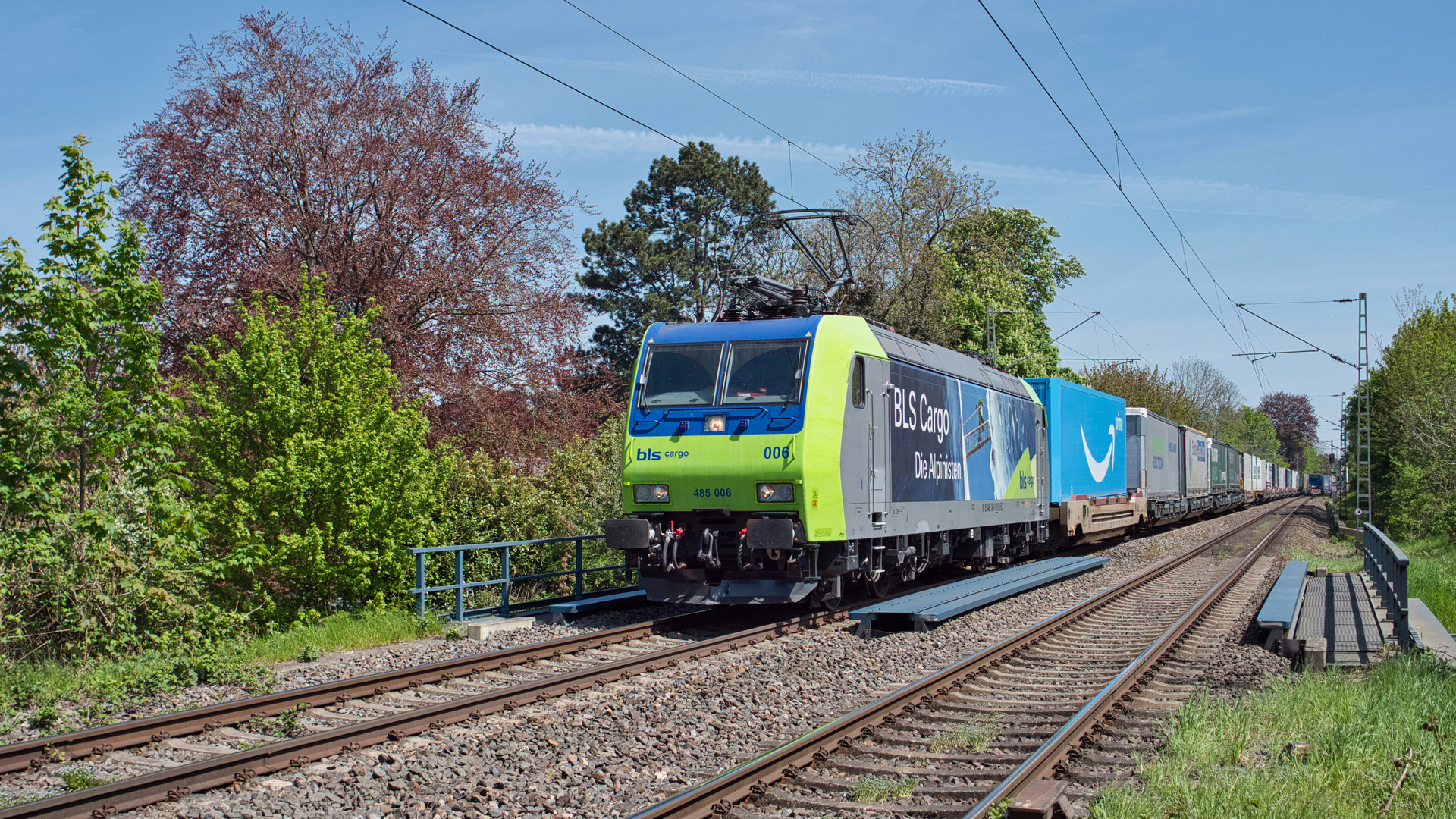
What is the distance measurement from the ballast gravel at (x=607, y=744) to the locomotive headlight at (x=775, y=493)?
1.47 meters

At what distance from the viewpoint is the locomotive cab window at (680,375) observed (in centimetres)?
1193

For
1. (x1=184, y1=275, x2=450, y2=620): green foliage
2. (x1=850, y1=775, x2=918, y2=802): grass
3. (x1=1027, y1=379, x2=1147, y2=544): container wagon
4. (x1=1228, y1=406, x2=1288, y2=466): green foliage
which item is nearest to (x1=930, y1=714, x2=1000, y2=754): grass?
(x1=850, y1=775, x2=918, y2=802): grass

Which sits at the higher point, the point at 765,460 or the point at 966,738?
the point at 765,460

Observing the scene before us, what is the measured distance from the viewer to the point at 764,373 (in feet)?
38.3

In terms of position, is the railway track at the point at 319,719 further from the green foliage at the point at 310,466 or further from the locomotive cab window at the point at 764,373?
the green foliage at the point at 310,466

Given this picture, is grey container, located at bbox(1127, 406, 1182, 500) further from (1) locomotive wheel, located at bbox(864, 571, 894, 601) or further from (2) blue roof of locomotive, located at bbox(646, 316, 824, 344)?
(2) blue roof of locomotive, located at bbox(646, 316, 824, 344)

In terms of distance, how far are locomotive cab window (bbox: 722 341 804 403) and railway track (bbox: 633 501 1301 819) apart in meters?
3.43

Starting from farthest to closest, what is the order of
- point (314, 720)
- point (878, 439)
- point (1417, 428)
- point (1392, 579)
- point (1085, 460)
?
point (1417, 428) < point (1085, 460) < point (878, 439) < point (1392, 579) < point (314, 720)

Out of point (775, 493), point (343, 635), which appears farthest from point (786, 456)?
point (343, 635)

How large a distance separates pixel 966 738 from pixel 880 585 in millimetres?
7430

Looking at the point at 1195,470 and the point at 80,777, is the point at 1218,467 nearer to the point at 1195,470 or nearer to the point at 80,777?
the point at 1195,470

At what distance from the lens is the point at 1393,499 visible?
108 feet

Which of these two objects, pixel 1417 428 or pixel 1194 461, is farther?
pixel 1194 461

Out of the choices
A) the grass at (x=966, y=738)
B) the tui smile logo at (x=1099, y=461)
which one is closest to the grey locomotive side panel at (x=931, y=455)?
the tui smile logo at (x=1099, y=461)
